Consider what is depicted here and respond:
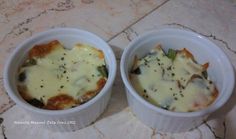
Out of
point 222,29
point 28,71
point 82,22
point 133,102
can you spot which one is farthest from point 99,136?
point 222,29

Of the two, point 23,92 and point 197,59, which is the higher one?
point 197,59


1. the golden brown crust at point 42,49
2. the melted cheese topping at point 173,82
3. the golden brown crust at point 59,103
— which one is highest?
the melted cheese topping at point 173,82

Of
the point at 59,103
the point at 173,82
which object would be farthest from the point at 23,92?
the point at 173,82

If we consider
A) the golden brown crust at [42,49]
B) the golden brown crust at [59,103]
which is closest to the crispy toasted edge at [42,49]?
the golden brown crust at [42,49]

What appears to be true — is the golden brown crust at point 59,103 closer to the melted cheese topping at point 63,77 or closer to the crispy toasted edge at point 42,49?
the melted cheese topping at point 63,77

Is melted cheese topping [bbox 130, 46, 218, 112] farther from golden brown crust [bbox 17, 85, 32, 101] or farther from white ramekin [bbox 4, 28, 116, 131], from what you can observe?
golden brown crust [bbox 17, 85, 32, 101]

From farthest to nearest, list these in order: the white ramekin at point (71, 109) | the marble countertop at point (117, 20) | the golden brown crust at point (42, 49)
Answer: the marble countertop at point (117, 20), the golden brown crust at point (42, 49), the white ramekin at point (71, 109)

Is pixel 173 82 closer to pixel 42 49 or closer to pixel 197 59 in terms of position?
pixel 197 59

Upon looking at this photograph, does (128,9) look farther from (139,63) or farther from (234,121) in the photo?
(234,121)

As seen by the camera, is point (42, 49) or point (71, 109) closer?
point (71, 109)
